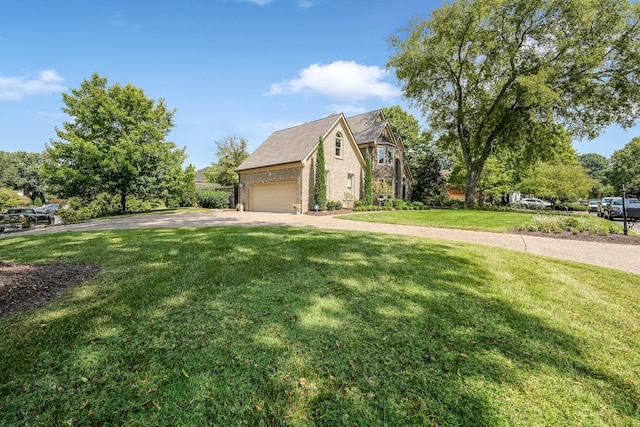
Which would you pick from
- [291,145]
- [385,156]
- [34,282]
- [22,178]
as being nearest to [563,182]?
[385,156]

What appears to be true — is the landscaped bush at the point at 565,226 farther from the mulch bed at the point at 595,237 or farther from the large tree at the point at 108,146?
the large tree at the point at 108,146

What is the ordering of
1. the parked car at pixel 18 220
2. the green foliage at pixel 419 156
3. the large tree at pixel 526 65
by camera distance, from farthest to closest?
the green foliage at pixel 419 156 < the large tree at pixel 526 65 < the parked car at pixel 18 220

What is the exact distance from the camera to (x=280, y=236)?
23.5ft

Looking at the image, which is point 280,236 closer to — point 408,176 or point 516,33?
point 516,33

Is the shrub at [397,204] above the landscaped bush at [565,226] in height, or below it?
above

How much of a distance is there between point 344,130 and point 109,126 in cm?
1723

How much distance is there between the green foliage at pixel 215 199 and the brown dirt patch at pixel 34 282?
2187cm

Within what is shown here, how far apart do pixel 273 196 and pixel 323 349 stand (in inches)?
752

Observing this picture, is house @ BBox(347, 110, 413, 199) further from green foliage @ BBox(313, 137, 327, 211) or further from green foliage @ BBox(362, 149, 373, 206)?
green foliage @ BBox(313, 137, 327, 211)

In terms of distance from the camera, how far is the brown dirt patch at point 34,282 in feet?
10.1

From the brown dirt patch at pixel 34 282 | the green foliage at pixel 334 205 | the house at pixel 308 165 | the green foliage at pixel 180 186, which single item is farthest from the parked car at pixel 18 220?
the green foliage at pixel 334 205

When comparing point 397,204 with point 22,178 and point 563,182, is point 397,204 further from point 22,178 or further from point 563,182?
Result: point 22,178

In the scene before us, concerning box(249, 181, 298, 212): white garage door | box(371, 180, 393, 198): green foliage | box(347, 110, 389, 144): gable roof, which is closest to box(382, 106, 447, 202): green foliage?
box(347, 110, 389, 144): gable roof

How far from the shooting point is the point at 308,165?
Answer: 1919cm
